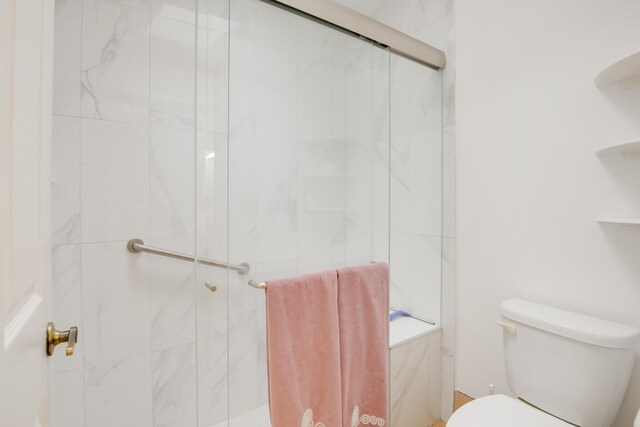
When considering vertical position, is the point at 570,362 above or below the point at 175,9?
below

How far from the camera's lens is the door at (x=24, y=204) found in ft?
1.10

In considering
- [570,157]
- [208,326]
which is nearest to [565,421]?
[570,157]

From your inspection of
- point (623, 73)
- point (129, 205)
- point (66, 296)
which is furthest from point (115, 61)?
point (623, 73)

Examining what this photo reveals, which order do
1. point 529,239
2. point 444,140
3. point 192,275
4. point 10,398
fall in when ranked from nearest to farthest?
point 10,398 → point 529,239 → point 192,275 → point 444,140

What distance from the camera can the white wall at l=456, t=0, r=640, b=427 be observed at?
43.3 inches

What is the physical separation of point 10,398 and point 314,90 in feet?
3.74

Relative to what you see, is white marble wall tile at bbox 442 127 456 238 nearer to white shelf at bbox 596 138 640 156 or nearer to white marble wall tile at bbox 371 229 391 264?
white marble wall tile at bbox 371 229 391 264

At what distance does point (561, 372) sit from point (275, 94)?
1.41 meters

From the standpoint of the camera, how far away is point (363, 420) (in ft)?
4.25

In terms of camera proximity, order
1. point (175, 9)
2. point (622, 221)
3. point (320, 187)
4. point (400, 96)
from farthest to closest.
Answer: point (400, 96) → point (175, 9) → point (320, 187) → point (622, 221)

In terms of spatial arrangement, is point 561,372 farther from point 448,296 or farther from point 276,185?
point 276,185

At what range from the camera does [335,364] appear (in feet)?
3.80

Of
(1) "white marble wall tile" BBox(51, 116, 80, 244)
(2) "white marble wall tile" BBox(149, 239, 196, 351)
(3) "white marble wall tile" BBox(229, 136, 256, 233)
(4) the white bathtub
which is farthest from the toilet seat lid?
(1) "white marble wall tile" BBox(51, 116, 80, 244)

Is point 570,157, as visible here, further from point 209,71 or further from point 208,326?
point 208,326
